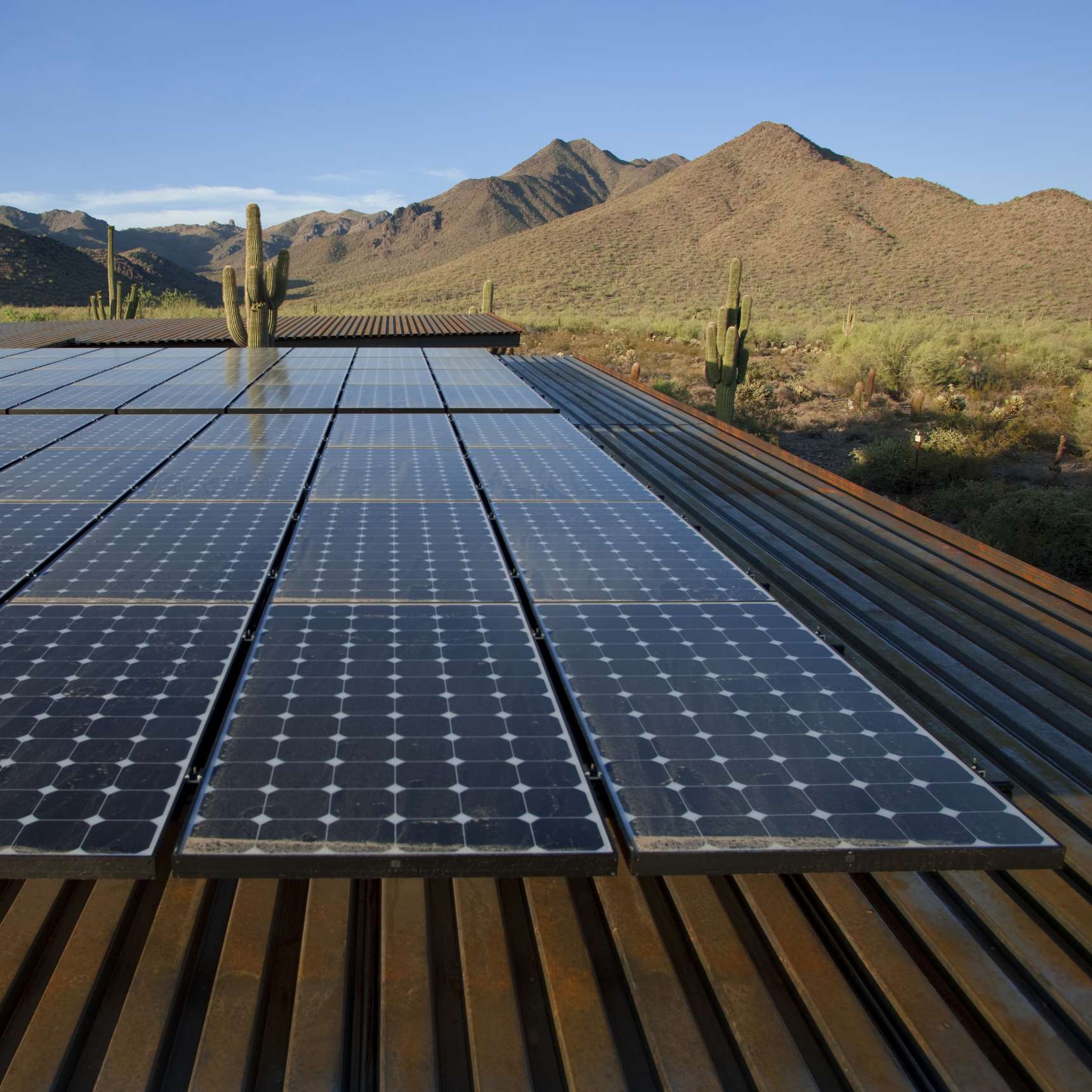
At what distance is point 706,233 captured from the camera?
7706 cm

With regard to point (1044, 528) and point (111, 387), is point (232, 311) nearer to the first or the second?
point (111, 387)

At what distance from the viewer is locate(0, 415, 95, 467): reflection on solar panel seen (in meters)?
7.96

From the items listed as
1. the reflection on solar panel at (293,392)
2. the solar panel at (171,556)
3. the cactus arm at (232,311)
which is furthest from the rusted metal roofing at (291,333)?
the solar panel at (171,556)

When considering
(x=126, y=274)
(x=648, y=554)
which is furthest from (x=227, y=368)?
(x=126, y=274)

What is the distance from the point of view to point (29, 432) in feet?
29.2

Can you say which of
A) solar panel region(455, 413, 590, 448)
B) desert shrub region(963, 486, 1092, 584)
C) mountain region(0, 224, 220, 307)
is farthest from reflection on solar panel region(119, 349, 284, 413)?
mountain region(0, 224, 220, 307)

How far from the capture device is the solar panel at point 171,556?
4.41 metres

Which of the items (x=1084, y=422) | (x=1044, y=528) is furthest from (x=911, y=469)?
(x=1084, y=422)

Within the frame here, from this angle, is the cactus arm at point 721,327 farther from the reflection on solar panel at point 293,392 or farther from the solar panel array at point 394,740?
the solar panel array at point 394,740

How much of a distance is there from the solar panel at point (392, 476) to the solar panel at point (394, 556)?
0.95ft

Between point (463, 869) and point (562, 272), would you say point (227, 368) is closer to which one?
point (463, 869)

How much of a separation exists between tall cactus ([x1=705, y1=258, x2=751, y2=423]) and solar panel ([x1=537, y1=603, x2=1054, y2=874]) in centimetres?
1760

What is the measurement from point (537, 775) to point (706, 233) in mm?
81065

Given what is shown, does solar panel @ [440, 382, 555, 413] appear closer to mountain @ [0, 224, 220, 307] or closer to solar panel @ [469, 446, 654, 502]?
solar panel @ [469, 446, 654, 502]
